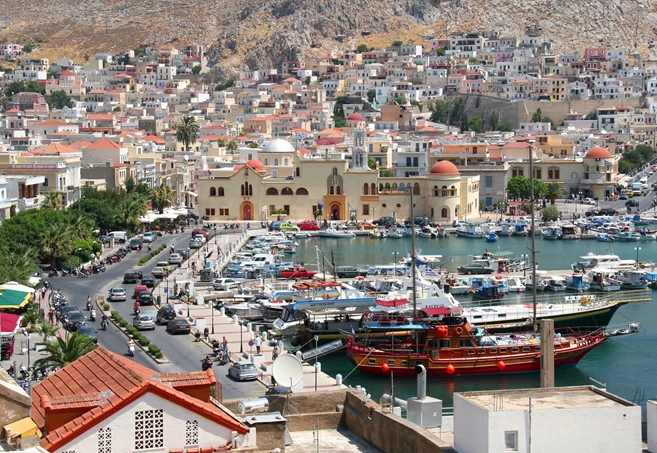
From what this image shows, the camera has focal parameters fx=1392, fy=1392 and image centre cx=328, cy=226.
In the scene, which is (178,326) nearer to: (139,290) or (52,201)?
(139,290)

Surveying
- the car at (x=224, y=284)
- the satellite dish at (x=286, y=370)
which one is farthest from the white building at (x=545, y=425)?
the car at (x=224, y=284)

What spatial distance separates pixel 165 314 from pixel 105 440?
103 ft

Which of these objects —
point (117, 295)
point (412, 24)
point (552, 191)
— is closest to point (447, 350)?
point (117, 295)

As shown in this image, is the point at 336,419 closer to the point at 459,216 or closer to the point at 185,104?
the point at 459,216

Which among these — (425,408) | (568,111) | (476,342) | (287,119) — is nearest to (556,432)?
(425,408)

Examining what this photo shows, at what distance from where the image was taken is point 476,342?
4009 cm

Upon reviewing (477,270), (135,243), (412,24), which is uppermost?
(412,24)

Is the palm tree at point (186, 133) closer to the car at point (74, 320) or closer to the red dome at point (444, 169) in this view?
the red dome at point (444, 169)

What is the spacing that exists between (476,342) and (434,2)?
5915 inches

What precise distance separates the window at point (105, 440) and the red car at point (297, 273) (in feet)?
148

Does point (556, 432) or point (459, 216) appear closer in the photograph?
point (556, 432)

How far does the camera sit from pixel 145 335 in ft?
139

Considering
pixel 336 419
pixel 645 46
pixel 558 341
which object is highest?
pixel 645 46

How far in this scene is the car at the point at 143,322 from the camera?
43.2 metres
